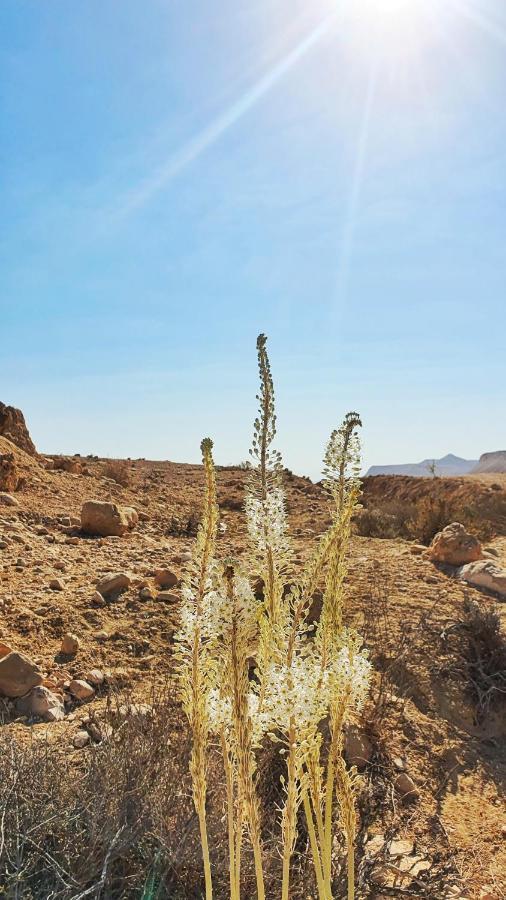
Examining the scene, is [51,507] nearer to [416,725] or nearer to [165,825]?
[416,725]

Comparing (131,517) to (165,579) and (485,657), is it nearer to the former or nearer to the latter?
(165,579)

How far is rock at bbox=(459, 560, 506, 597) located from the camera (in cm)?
701

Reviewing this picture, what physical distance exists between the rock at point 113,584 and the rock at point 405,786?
3060 mm

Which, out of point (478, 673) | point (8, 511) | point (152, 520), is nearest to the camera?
point (478, 673)

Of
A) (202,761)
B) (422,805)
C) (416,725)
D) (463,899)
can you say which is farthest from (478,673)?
(202,761)

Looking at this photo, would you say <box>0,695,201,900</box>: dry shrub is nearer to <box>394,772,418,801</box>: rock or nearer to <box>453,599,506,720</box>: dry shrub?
<box>394,772,418,801</box>: rock

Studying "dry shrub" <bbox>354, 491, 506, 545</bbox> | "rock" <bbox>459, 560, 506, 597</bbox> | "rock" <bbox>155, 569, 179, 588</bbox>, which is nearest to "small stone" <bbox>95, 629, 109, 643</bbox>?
"rock" <bbox>155, 569, 179, 588</bbox>

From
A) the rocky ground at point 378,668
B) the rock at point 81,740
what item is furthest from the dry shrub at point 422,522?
the rock at point 81,740

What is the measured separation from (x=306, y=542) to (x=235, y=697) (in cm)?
803

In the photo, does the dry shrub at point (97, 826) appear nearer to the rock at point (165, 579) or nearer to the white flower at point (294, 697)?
the white flower at point (294, 697)

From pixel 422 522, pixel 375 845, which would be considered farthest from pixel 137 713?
A: pixel 422 522

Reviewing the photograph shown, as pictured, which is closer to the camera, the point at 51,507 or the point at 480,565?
the point at 480,565

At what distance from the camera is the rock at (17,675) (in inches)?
161

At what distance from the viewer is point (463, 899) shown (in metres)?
3.00
